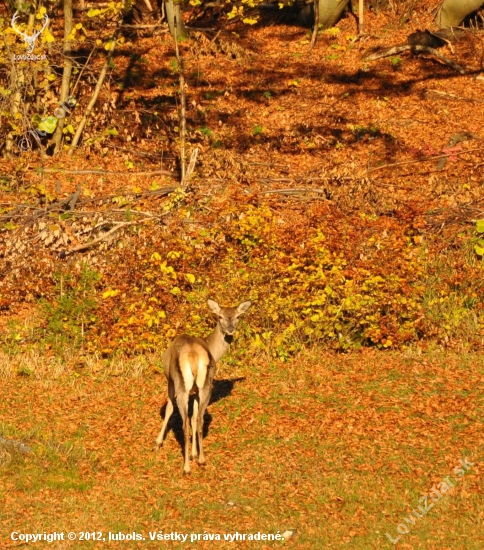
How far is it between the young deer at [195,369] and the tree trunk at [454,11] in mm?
17478

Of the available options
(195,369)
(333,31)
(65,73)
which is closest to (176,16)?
(65,73)

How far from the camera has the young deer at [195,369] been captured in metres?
10.4

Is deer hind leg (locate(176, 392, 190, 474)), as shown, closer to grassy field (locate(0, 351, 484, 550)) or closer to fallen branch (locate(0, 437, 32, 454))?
grassy field (locate(0, 351, 484, 550))

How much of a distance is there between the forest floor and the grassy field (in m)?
0.03

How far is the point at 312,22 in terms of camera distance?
1092 inches

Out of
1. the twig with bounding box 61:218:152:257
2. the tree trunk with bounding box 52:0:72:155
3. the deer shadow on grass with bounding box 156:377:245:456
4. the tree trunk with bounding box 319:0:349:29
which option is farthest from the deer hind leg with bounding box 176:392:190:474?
the tree trunk with bounding box 319:0:349:29

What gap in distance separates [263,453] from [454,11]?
61.4 ft

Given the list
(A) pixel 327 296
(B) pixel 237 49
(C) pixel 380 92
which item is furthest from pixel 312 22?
(A) pixel 327 296

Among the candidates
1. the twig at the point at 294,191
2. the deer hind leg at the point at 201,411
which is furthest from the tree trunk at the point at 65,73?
the deer hind leg at the point at 201,411

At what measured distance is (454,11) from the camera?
26.2 metres

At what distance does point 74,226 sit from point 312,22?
13.7 meters

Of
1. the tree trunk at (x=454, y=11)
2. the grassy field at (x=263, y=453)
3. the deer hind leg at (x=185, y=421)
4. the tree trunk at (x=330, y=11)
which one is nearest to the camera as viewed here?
the grassy field at (x=263, y=453)

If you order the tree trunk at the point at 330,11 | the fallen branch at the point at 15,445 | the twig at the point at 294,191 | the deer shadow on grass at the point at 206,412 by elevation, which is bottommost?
the deer shadow on grass at the point at 206,412

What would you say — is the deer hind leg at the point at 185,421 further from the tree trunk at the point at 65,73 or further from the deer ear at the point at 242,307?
the tree trunk at the point at 65,73
